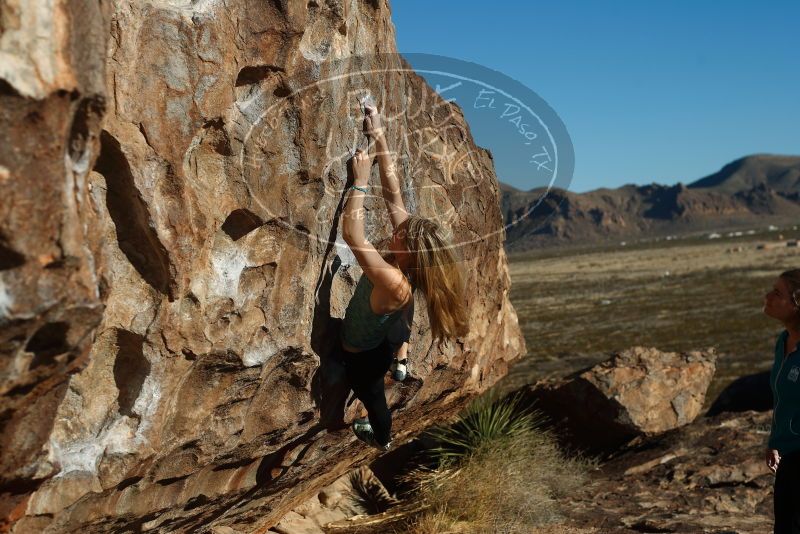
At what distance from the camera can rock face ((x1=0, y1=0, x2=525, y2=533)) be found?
2.87 meters

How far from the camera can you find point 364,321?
511 cm

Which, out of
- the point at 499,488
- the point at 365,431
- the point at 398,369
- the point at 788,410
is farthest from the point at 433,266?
the point at 499,488

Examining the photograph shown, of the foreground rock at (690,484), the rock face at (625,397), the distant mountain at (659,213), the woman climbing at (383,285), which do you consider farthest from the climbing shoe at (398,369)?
the distant mountain at (659,213)

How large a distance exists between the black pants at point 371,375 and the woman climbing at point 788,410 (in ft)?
6.95

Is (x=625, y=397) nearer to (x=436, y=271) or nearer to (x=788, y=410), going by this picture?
(x=788, y=410)

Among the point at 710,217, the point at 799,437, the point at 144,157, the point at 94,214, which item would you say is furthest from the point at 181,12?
the point at 710,217

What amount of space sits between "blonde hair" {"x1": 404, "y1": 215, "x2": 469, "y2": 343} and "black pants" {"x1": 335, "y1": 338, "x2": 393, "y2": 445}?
0.51 metres

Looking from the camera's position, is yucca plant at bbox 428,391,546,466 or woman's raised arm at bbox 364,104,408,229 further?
yucca plant at bbox 428,391,546,466

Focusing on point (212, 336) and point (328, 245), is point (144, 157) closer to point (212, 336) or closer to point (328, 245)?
point (212, 336)

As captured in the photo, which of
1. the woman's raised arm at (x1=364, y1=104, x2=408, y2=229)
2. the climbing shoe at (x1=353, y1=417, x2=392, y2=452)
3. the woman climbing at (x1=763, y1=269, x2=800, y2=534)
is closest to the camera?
the woman climbing at (x1=763, y1=269, x2=800, y2=534)

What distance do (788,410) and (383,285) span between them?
2.22 meters

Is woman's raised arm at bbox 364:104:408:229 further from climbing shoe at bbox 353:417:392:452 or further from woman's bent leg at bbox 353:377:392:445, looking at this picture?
climbing shoe at bbox 353:417:392:452

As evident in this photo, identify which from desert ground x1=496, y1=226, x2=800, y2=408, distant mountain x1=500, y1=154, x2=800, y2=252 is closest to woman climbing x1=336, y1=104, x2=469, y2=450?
desert ground x1=496, y1=226, x2=800, y2=408

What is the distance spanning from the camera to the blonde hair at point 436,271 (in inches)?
183
